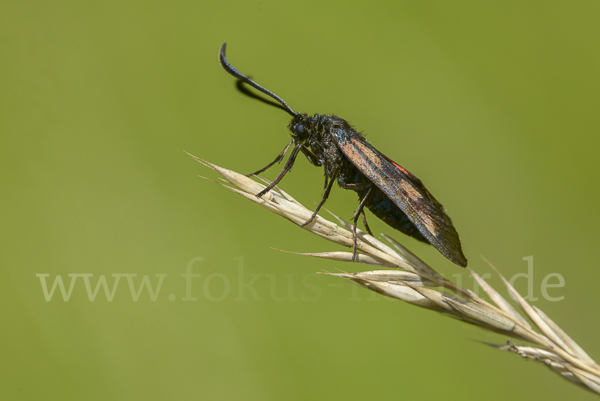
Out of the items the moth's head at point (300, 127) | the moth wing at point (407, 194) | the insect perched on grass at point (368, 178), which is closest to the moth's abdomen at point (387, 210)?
the insect perched on grass at point (368, 178)

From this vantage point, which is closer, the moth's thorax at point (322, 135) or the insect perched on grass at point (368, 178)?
the insect perched on grass at point (368, 178)

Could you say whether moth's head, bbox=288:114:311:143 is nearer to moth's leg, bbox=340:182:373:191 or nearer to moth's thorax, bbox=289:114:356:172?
moth's thorax, bbox=289:114:356:172

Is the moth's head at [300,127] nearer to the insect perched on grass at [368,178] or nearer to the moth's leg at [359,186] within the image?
the insect perched on grass at [368,178]

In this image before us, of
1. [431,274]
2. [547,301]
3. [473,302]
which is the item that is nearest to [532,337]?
[473,302]

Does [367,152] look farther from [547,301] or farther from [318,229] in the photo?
[547,301]

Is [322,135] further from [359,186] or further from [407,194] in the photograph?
[407,194]

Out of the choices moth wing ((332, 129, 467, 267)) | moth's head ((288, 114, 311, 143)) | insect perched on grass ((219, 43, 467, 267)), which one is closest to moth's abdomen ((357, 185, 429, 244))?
insect perched on grass ((219, 43, 467, 267))

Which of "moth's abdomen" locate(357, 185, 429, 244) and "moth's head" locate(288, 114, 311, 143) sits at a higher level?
"moth's head" locate(288, 114, 311, 143)
